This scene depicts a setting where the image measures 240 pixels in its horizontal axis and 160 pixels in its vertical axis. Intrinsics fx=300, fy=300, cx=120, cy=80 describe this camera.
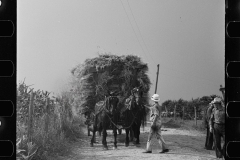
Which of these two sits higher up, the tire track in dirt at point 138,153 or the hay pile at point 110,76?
the hay pile at point 110,76

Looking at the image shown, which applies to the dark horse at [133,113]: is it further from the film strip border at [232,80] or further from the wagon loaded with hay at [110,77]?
the film strip border at [232,80]

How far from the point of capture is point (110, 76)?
285 inches

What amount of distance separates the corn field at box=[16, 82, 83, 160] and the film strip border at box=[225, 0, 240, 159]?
9.38 ft

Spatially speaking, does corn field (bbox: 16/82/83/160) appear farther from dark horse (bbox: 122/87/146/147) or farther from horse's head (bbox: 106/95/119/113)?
dark horse (bbox: 122/87/146/147)

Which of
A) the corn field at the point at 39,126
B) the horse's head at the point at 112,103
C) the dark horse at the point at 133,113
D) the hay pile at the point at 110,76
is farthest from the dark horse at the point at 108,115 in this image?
the corn field at the point at 39,126

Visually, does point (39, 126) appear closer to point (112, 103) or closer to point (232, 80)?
point (112, 103)

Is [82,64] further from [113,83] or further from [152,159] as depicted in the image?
[152,159]

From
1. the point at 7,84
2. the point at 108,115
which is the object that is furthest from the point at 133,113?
the point at 7,84

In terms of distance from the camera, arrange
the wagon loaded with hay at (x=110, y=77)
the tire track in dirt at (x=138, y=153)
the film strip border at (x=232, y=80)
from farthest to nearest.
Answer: the wagon loaded with hay at (x=110, y=77)
the tire track in dirt at (x=138, y=153)
the film strip border at (x=232, y=80)

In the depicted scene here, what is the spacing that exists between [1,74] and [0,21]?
18 centimetres

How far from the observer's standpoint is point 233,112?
37.8 inches

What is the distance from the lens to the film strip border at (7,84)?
3.26ft

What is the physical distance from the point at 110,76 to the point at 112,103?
100cm

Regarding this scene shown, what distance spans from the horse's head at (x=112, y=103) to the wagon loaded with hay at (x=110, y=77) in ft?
1.54
